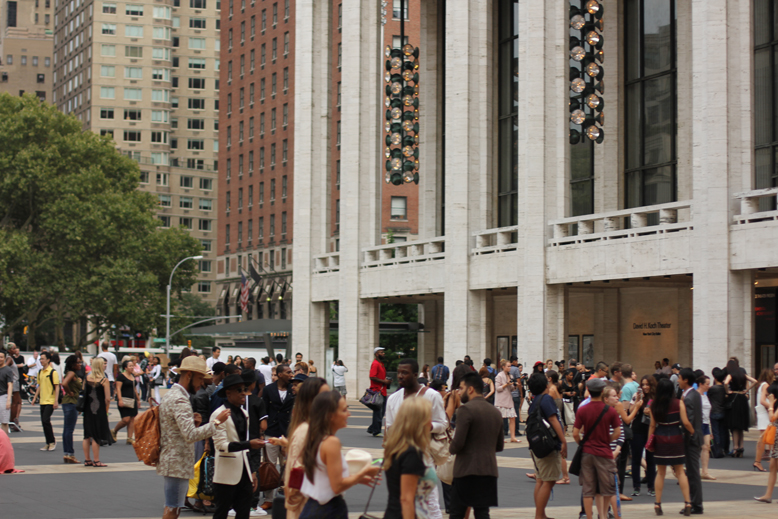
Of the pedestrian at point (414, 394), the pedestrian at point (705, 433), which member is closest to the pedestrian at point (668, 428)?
the pedestrian at point (705, 433)

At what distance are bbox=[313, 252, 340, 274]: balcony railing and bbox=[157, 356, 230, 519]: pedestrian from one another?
35.0 m

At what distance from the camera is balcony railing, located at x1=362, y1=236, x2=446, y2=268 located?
38.8 meters

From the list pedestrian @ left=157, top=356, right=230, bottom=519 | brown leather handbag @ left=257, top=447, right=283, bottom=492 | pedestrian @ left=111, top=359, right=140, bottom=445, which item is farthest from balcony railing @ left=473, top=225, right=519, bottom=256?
pedestrian @ left=157, top=356, right=230, bottom=519

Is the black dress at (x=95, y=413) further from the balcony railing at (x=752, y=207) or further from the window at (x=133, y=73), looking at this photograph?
the window at (x=133, y=73)

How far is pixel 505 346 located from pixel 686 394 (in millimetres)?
27244

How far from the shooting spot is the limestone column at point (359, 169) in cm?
4219

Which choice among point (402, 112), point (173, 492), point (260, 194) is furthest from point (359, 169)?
point (260, 194)

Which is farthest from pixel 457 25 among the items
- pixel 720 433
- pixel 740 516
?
pixel 740 516

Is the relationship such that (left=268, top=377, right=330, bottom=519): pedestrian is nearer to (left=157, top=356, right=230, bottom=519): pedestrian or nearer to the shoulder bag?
(left=157, top=356, right=230, bottom=519): pedestrian

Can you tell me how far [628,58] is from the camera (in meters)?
37.7

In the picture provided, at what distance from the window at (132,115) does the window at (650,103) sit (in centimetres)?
9975

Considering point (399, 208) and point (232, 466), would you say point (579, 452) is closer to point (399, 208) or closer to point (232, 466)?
point (232, 466)

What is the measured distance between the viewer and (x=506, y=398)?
23.4m

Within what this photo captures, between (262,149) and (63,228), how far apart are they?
37560mm
